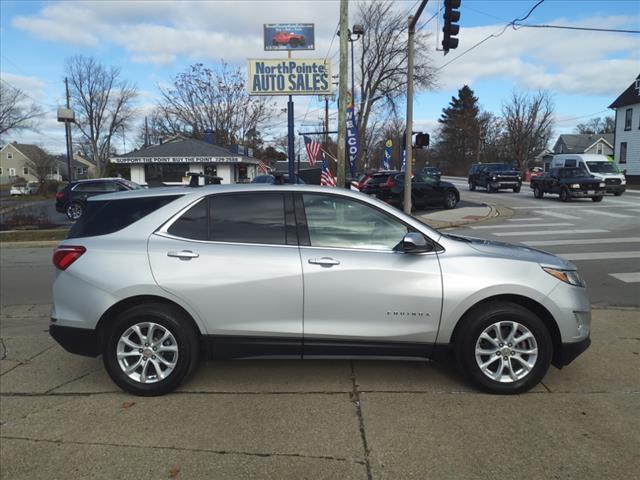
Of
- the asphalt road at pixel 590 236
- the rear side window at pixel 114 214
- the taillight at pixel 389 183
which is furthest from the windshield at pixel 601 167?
the rear side window at pixel 114 214

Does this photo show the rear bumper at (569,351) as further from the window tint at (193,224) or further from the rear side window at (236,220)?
the window tint at (193,224)

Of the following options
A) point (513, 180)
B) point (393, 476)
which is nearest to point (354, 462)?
point (393, 476)

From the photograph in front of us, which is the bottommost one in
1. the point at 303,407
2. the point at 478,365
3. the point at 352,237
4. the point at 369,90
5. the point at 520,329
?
the point at 303,407

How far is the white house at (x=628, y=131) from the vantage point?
1736 inches

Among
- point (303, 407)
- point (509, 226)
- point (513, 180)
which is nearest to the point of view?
point (303, 407)

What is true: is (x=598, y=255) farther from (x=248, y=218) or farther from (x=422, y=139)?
(x=248, y=218)

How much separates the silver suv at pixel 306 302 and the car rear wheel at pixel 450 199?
61.7 ft

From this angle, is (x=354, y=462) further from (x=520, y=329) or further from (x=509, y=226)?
(x=509, y=226)

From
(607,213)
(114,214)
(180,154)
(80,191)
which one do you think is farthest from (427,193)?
(180,154)

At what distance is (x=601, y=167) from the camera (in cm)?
2655

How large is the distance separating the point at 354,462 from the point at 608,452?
1558 mm

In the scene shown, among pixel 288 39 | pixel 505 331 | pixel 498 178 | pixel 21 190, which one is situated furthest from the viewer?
pixel 21 190

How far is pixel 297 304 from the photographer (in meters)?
3.87

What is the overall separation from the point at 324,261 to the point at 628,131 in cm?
5081
